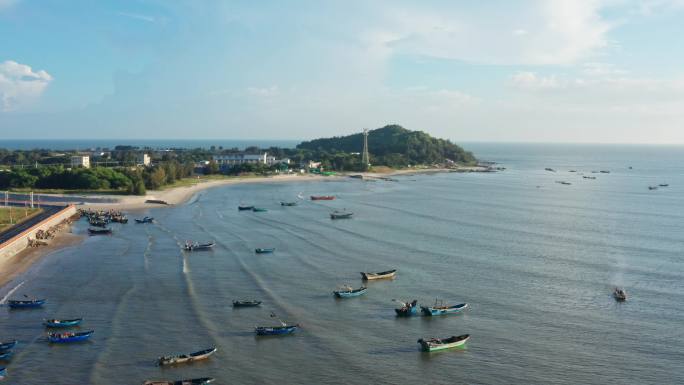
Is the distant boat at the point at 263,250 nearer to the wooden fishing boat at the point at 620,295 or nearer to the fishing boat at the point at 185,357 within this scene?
the fishing boat at the point at 185,357

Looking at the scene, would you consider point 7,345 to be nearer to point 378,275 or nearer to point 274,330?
point 274,330

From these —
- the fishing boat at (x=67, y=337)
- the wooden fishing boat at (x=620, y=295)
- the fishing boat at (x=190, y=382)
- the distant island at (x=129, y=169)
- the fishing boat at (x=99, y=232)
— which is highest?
the distant island at (x=129, y=169)

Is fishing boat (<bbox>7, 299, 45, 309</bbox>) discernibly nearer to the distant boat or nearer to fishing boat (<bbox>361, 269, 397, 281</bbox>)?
the distant boat

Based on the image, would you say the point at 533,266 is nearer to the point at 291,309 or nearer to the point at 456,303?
the point at 456,303

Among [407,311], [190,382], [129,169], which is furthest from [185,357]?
[129,169]

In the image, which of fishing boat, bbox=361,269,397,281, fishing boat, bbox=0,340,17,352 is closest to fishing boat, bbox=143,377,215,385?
fishing boat, bbox=0,340,17,352

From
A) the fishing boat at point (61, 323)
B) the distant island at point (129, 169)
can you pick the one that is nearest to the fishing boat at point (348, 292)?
the fishing boat at point (61, 323)

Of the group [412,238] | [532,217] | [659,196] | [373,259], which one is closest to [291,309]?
[373,259]
